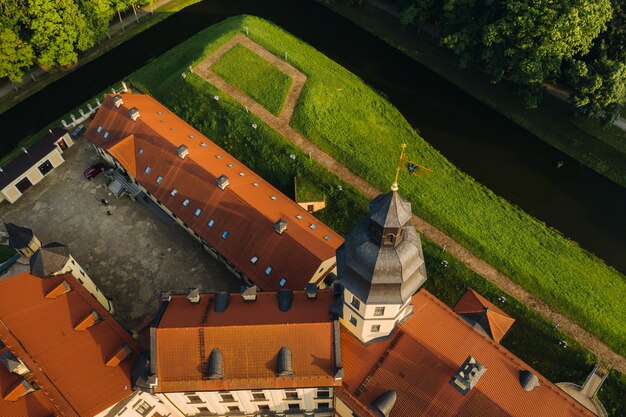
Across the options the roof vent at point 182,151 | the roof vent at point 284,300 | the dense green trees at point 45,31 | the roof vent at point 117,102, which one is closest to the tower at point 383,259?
the roof vent at point 284,300

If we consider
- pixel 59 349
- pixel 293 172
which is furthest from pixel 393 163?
pixel 59 349

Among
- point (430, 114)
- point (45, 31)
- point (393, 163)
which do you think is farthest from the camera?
point (430, 114)

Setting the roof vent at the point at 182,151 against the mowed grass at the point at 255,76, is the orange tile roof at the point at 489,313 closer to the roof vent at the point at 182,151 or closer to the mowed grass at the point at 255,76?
the roof vent at the point at 182,151

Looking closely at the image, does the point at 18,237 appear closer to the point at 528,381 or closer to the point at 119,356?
the point at 119,356

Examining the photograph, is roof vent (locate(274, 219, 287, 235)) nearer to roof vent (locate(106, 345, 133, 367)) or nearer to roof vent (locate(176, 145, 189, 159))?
roof vent (locate(176, 145, 189, 159))

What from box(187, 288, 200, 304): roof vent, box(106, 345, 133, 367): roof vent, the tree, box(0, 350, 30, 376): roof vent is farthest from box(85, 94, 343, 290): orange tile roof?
the tree

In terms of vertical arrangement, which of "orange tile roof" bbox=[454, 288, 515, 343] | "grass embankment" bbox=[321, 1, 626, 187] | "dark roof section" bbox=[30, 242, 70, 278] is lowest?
→ "dark roof section" bbox=[30, 242, 70, 278]
